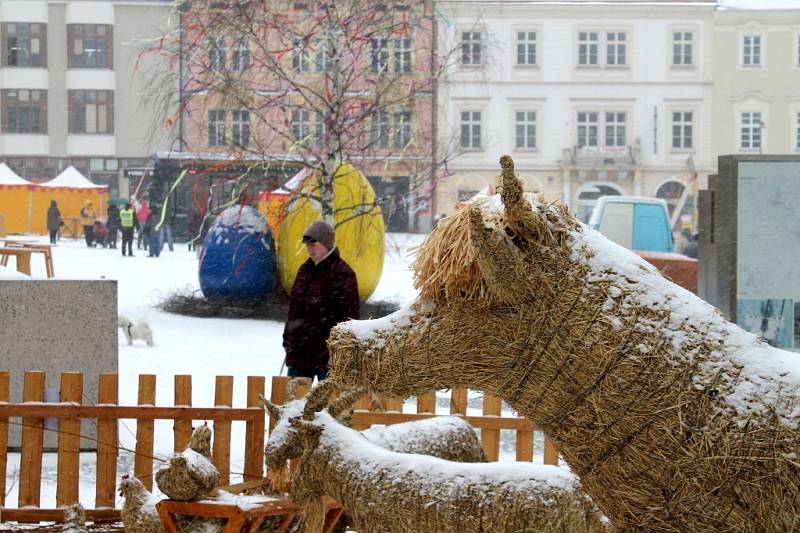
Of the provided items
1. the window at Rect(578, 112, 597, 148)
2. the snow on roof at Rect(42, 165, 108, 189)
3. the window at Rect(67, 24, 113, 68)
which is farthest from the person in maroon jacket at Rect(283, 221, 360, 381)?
the window at Rect(578, 112, 597, 148)

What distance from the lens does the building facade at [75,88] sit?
41.5 metres

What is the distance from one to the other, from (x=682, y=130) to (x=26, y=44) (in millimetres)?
27111

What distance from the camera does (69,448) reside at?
18.0ft

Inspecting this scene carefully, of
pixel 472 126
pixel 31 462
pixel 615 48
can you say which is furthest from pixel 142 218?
pixel 31 462

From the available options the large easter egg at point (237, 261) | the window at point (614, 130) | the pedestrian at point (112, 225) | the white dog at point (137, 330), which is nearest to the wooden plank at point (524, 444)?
the white dog at point (137, 330)

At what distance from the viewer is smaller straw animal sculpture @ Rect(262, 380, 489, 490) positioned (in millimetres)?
3418

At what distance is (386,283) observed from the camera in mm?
22172

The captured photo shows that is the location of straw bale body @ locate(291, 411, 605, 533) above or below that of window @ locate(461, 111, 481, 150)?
below

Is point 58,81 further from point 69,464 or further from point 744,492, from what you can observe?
point 744,492

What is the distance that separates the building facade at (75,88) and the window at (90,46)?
0.13 ft

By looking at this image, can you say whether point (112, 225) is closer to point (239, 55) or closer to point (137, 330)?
point (239, 55)

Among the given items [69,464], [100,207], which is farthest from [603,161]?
[69,464]

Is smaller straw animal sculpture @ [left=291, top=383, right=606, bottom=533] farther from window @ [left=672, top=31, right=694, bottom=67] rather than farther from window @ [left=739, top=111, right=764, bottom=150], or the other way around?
window @ [left=739, top=111, right=764, bottom=150]

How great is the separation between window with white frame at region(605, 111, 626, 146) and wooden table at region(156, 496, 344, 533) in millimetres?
41935
